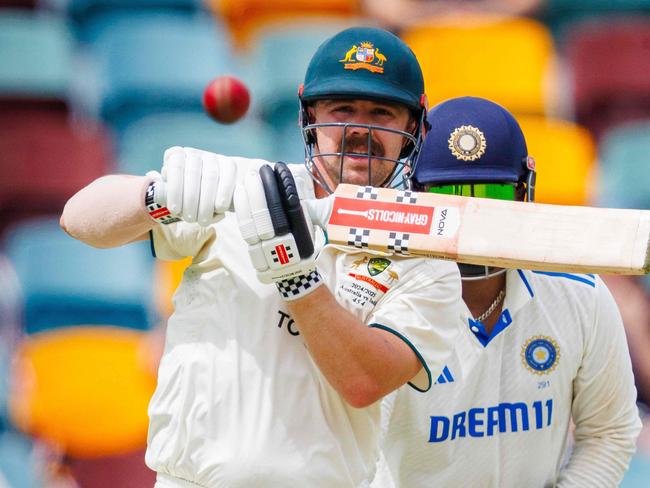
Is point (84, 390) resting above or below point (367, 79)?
below

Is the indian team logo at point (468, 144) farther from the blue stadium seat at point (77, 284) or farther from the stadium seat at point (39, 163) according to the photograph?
the stadium seat at point (39, 163)

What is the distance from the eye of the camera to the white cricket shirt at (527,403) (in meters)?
2.50

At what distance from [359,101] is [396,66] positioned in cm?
10

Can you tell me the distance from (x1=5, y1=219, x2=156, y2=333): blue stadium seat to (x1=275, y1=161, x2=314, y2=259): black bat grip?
113 inches

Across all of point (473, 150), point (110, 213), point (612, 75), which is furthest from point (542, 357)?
point (612, 75)

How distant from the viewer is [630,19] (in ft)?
17.8

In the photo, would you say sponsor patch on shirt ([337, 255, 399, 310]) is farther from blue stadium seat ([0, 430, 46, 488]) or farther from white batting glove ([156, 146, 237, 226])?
blue stadium seat ([0, 430, 46, 488])

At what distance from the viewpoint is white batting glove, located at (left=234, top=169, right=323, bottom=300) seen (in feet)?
5.55

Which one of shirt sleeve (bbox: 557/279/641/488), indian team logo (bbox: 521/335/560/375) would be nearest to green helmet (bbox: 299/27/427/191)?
indian team logo (bbox: 521/335/560/375)

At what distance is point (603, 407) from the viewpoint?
2.64 m

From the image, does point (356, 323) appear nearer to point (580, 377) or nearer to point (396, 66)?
point (396, 66)

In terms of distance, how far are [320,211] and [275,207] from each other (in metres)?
0.15

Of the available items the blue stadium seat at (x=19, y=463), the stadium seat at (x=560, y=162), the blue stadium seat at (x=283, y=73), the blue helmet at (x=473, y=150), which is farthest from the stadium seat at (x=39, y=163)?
the blue helmet at (x=473, y=150)

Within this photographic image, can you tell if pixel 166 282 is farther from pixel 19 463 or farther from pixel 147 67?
pixel 147 67
